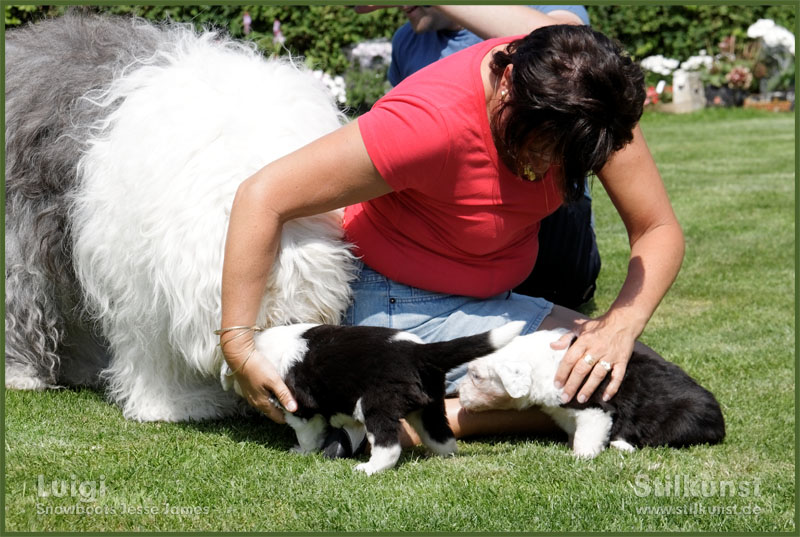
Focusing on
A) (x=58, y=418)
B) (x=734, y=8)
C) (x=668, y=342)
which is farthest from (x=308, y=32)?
(x=58, y=418)

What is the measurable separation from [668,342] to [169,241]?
2.27m

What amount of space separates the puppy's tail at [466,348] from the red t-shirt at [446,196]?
46cm

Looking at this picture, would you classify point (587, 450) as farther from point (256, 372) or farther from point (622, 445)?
point (256, 372)

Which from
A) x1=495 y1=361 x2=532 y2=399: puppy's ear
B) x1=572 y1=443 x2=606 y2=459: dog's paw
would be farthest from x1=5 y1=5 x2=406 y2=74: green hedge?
x1=572 y1=443 x2=606 y2=459: dog's paw

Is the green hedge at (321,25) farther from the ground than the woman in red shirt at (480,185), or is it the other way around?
the woman in red shirt at (480,185)

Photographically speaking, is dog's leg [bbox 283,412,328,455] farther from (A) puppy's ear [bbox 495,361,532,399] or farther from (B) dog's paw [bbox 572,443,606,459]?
(B) dog's paw [bbox 572,443,606,459]

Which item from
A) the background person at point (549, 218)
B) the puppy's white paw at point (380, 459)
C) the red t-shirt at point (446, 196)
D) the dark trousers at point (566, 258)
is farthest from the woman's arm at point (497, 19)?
the puppy's white paw at point (380, 459)

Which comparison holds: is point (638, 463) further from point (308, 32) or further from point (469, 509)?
point (308, 32)

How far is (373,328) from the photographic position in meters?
2.75

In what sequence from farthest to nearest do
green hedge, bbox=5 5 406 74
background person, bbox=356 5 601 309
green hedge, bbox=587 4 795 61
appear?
green hedge, bbox=587 4 795 61 < green hedge, bbox=5 5 406 74 < background person, bbox=356 5 601 309

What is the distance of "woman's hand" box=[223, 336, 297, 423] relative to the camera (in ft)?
8.93

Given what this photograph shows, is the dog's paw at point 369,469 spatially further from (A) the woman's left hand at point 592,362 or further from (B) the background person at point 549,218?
(B) the background person at point 549,218

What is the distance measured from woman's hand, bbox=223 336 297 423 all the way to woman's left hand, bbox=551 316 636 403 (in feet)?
2.64

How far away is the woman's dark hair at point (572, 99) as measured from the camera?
244cm
